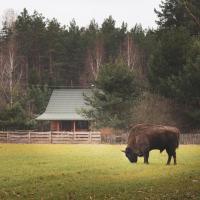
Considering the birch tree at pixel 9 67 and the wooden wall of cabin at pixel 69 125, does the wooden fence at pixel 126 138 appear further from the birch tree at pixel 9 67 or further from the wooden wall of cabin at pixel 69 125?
the birch tree at pixel 9 67

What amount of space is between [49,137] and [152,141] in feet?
77.4

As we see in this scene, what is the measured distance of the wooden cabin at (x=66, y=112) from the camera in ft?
190

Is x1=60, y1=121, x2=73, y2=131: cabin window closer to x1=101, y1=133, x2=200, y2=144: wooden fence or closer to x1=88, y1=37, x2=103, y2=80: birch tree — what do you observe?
x1=101, y1=133, x2=200, y2=144: wooden fence

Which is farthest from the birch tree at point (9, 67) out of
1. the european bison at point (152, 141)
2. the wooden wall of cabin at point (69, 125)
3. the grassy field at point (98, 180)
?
the grassy field at point (98, 180)

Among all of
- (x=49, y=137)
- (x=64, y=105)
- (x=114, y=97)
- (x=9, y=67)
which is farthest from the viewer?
(x=9, y=67)

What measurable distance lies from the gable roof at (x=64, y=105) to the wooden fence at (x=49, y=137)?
944cm

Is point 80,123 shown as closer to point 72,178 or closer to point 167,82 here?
point 167,82

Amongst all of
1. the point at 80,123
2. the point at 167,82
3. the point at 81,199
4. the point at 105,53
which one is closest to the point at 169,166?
the point at 81,199

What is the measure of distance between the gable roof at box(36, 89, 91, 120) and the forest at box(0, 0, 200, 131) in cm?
271

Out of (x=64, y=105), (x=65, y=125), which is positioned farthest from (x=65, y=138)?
(x=64, y=105)

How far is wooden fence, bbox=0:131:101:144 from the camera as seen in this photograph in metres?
46.0

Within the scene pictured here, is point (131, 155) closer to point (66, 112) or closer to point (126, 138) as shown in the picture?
point (126, 138)

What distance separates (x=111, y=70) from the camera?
50.1m

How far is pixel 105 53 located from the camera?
278 feet
